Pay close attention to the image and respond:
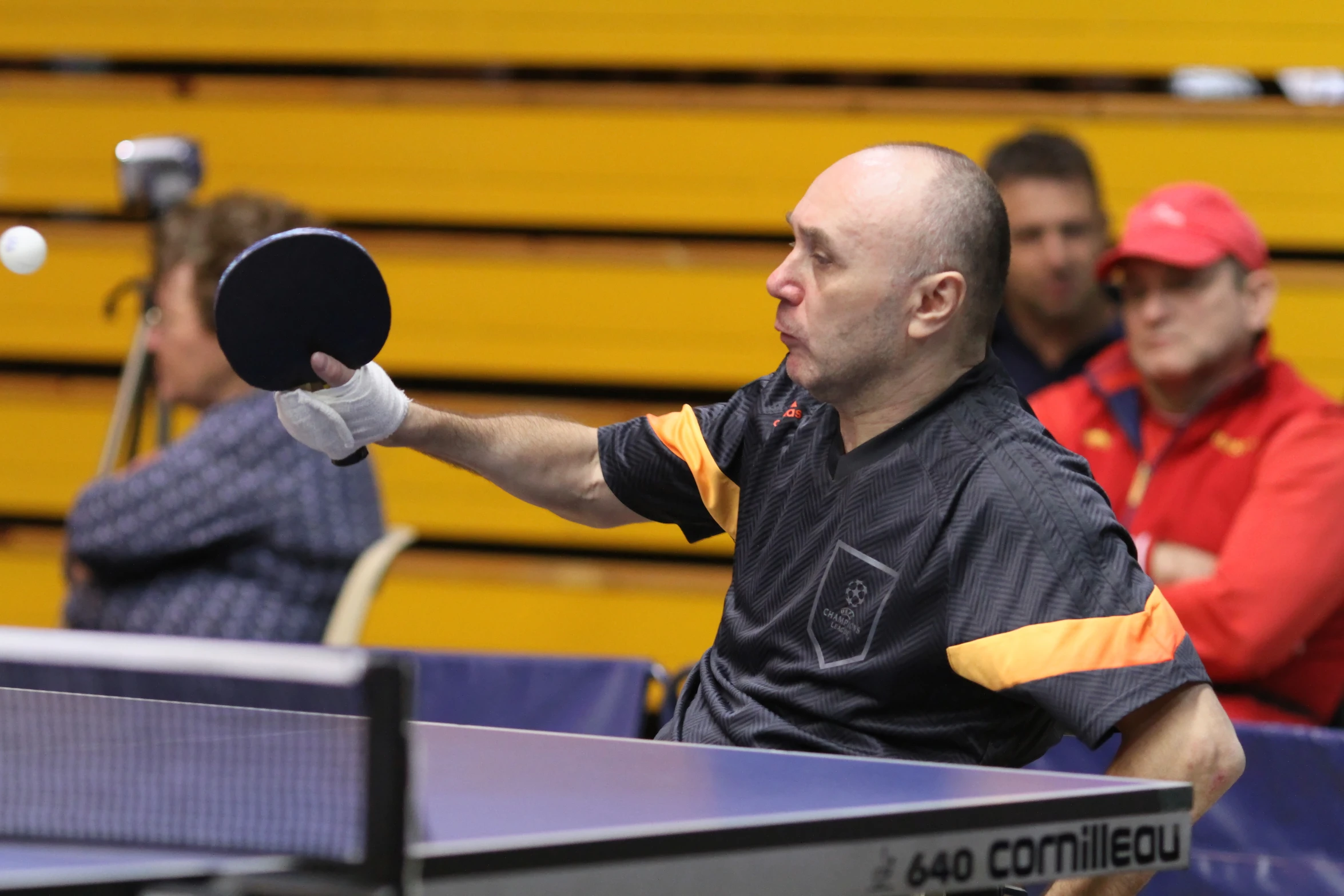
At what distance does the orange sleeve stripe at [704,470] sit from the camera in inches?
81.5

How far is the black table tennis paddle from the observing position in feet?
5.77

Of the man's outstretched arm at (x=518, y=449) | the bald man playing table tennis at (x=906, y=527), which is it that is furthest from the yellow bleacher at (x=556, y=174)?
the bald man playing table tennis at (x=906, y=527)

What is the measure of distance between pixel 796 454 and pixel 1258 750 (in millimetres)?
1252

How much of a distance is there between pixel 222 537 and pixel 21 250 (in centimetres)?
117

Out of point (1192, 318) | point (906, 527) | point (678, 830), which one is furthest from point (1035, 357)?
point (678, 830)

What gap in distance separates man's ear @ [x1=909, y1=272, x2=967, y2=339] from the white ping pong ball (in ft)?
4.18

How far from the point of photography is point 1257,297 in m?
3.17

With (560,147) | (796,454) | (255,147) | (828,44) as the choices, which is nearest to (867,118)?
(828,44)

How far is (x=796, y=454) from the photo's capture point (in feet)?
6.41

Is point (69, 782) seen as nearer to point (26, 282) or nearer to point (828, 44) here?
point (828, 44)

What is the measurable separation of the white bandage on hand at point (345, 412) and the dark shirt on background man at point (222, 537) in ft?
4.21

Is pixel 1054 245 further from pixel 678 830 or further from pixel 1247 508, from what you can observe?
pixel 678 830

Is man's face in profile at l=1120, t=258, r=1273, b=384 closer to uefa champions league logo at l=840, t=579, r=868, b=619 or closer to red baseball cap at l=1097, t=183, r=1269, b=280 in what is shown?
red baseball cap at l=1097, t=183, r=1269, b=280

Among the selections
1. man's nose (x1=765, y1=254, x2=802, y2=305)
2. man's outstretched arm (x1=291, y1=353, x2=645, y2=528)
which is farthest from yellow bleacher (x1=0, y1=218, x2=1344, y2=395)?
man's nose (x1=765, y1=254, x2=802, y2=305)
